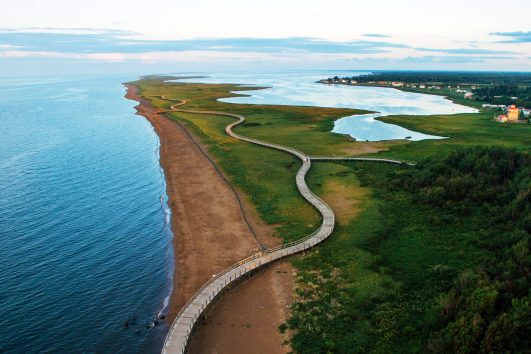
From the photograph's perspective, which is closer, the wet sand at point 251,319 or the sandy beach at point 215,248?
the wet sand at point 251,319

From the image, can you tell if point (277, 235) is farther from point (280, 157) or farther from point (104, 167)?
point (104, 167)

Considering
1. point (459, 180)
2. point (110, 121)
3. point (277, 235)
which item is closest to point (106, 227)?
point (277, 235)

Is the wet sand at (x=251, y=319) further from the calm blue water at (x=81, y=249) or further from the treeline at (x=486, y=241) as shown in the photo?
the treeline at (x=486, y=241)

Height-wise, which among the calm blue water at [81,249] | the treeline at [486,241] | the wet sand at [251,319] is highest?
the treeline at [486,241]

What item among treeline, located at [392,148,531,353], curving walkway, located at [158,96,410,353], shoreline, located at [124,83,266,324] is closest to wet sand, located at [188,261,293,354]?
curving walkway, located at [158,96,410,353]

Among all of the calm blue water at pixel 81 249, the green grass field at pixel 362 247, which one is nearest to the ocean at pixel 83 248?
the calm blue water at pixel 81 249

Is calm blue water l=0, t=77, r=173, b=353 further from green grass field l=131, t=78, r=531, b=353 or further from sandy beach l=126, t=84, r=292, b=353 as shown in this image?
green grass field l=131, t=78, r=531, b=353

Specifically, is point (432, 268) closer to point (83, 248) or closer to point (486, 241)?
point (486, 241)
